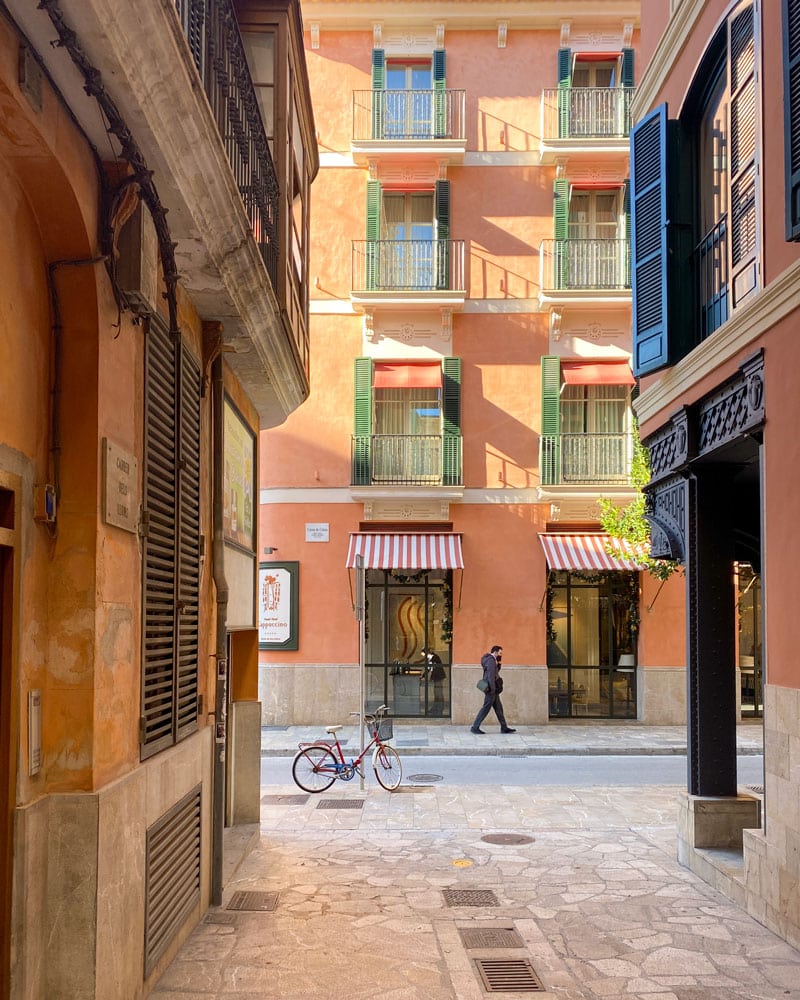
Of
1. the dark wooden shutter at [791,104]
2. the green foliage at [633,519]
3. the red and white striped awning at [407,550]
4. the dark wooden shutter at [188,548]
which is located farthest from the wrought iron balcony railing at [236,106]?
the red and white striped awning at [407,550]

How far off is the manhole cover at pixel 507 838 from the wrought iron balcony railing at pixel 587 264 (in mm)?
13239

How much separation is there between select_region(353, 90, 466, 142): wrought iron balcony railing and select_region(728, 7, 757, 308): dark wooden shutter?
1369 cm

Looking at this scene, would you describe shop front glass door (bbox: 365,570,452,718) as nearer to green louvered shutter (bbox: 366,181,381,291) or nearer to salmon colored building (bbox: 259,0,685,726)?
salmon colored building (bbox: 259,0,685,726)

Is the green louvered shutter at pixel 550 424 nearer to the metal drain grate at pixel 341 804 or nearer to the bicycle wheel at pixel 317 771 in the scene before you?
the bicycle wheel at pixel 317 771

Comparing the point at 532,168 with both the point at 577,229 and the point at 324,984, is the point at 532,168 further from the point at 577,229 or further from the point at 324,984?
the point at 324,984

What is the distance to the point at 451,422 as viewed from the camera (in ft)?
69.1

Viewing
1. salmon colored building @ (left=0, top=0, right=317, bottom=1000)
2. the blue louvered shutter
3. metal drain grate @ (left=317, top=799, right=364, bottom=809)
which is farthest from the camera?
metal drain grate @ (left=317, top=799, right=364, bottom=809)

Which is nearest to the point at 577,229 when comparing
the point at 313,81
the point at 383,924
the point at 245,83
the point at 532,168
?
the point at 532,168

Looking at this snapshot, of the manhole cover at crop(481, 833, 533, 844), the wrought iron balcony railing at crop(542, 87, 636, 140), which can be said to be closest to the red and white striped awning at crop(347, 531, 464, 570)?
the wrought iron balcony railing at crop(542, 87, 636, 140)

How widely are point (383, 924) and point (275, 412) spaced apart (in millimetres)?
5800

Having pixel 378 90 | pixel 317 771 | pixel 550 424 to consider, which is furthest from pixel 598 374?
pixel 317 771

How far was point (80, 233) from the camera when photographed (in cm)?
484

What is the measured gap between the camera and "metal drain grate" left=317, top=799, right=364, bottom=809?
40.8 feet

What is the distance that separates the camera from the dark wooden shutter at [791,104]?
6.71 meters
